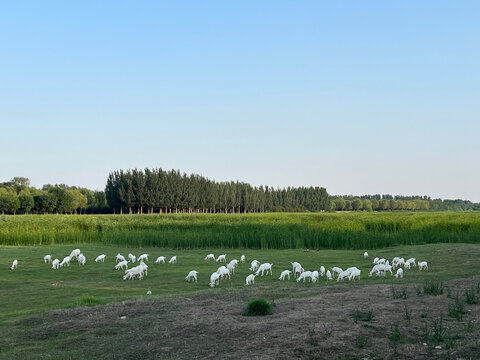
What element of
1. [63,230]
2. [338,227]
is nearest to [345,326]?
[338,227]

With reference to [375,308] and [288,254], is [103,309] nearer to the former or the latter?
[375,308]

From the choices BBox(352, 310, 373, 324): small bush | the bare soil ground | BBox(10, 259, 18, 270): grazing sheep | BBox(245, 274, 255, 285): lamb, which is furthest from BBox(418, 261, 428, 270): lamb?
BBox(10, 259, 18, 270): grazing sheep

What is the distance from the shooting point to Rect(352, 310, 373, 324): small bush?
8.00 metres

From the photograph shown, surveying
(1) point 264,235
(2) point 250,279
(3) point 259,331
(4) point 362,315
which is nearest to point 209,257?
(1) point 264,235

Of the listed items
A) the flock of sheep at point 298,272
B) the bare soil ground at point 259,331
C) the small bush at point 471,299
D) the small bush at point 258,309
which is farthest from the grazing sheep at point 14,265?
the small bush at point 471,299

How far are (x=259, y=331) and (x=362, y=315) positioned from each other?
1.96m

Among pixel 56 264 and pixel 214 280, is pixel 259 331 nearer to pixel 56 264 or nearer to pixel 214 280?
pixel 214 280

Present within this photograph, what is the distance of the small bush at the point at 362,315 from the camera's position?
8.00 m

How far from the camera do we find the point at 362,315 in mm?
8227

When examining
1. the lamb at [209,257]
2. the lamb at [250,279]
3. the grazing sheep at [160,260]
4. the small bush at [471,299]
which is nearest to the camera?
the small bush at [471,299]

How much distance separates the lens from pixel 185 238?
32.5 meters

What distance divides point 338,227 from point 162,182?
80490 mm

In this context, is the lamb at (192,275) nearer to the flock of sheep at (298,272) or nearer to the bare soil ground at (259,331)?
the flock of sheep at (298,272)

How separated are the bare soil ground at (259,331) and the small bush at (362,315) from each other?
0.11 metres
